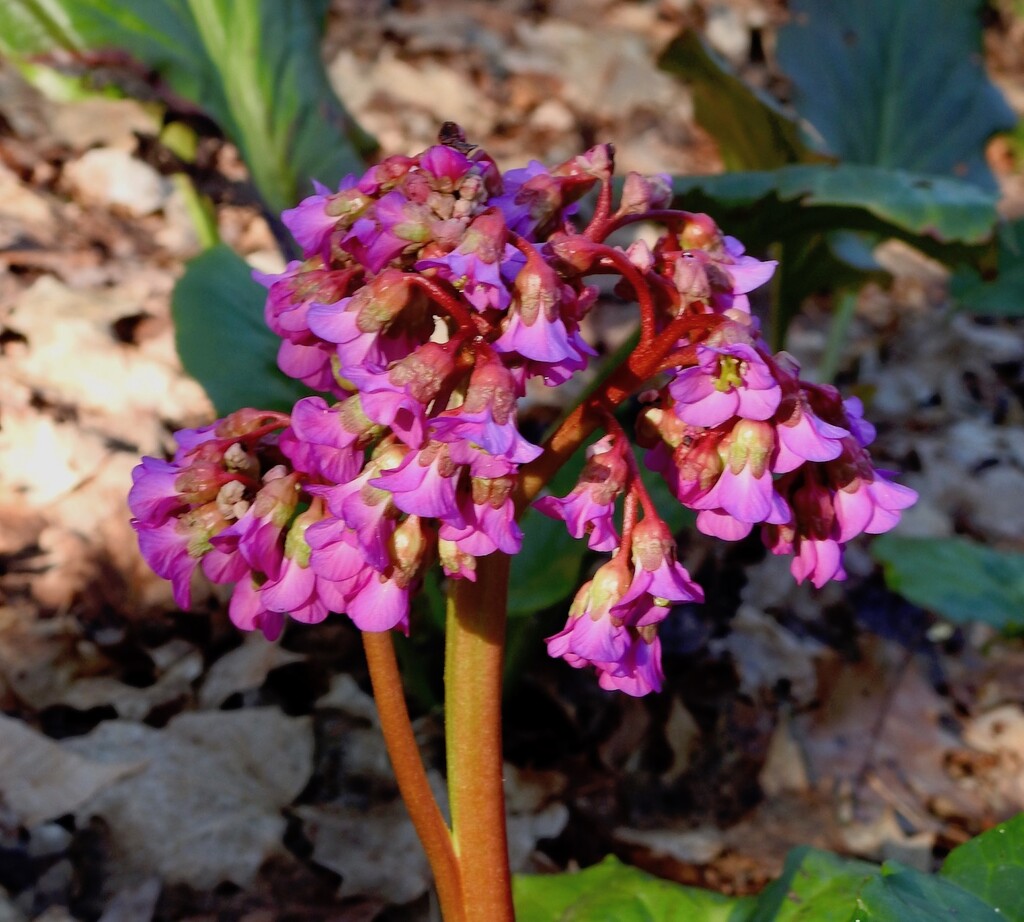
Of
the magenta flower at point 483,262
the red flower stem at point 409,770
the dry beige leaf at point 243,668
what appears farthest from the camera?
the dry beige leaf at point 243,668

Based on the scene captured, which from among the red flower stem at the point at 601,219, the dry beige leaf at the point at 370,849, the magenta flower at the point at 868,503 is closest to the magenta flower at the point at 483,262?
the red flower stem at the point at 601,219

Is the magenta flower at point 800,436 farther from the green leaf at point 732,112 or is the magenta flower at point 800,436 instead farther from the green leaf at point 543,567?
the green leaf at point 732,112

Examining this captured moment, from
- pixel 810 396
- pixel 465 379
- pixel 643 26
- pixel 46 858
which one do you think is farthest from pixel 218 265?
pixel 643 26

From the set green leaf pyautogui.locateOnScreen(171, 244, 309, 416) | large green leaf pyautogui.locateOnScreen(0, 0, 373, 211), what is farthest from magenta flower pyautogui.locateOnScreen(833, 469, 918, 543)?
large green leaf pyautogui.locateOnScreen(0, 0, 373, 211)

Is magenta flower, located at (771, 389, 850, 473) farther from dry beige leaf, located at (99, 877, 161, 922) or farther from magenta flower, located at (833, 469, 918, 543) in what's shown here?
dry beige leaf, located at (99, 877, 161, 922)

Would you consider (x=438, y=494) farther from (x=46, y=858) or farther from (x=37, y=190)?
(x=37, y=190)

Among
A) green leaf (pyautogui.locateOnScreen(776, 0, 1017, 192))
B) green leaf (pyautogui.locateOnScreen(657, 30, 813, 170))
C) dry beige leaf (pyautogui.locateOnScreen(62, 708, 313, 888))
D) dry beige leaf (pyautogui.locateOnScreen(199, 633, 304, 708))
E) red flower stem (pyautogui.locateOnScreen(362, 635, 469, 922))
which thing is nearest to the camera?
red flower stem (pyautogui.locateOnScreen(362, 635, 469, 922))
